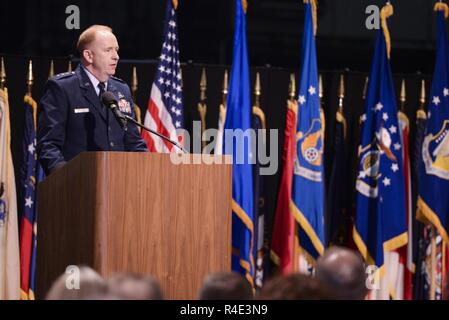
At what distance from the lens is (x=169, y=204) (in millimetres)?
3979

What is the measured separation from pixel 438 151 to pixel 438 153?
0.05 ft

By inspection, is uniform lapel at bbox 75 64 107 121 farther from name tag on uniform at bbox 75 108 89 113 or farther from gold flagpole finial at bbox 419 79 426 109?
gold flagpole finial at bbox 419 79 426 109

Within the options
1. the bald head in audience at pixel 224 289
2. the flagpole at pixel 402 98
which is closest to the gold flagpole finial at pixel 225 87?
the flagpole at pixel 402 98

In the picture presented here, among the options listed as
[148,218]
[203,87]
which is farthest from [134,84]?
[148,218]

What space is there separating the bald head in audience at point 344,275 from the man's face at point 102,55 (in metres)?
2.29

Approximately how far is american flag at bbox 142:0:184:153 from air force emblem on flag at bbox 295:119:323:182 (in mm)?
938

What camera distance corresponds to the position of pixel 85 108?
4.84 meters

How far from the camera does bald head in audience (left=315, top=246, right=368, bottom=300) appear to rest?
9.30ft

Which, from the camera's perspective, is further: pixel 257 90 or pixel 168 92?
pixel 257 90

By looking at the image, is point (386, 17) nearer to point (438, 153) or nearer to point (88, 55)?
point (438, 153)

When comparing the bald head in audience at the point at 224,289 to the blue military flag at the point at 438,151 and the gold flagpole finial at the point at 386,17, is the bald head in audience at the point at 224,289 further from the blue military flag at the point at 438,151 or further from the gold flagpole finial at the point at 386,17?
the gold flagpole finial at the point at 386,17

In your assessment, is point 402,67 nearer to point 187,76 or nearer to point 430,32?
point 430,32
